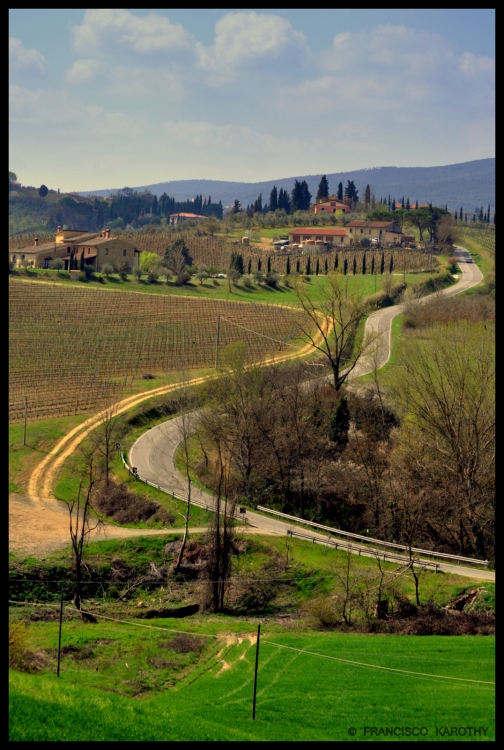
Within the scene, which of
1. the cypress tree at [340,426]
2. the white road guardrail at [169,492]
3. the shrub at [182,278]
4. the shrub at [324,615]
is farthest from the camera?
the shrub at [182,278]

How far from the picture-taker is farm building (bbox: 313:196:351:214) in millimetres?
138750

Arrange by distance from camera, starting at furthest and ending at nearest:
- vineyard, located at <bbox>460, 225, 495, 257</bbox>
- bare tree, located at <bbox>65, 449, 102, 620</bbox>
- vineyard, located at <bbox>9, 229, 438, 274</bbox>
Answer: vineyard, located at <bbox>460, 225, 495, 257</bbox>, vineyard, located at <bbox>9, 229, 438, 274</bbox>, bare tree, located at <bbox>65, 449, 102, 620</bbox>

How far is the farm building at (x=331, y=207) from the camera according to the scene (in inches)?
5463

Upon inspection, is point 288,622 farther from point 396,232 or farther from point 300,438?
point 396,232

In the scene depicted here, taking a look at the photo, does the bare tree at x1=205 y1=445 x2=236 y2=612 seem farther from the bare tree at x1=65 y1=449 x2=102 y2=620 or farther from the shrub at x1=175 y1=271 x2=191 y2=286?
the shrub at x1=175 y1=271 x2=191 y2=286

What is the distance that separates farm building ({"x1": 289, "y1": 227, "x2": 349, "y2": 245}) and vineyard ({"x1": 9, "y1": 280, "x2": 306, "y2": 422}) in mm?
47347

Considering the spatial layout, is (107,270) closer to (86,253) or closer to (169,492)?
(86,253)

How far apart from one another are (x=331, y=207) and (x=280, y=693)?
5165 inches

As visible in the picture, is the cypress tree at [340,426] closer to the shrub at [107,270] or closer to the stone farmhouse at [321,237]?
the shrub at [107,270]

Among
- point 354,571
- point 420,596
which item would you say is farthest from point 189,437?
point 420,596

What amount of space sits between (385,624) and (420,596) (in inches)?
79.9

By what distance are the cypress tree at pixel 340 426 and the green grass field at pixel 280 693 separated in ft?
48.5

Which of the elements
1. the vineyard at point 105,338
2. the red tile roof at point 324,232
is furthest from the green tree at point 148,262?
the red tile roof at point 324,232

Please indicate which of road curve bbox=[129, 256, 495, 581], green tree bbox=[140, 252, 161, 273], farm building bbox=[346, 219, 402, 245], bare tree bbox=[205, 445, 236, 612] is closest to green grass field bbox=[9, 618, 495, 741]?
bare tree bbox=[205, 445, 236, 612]
